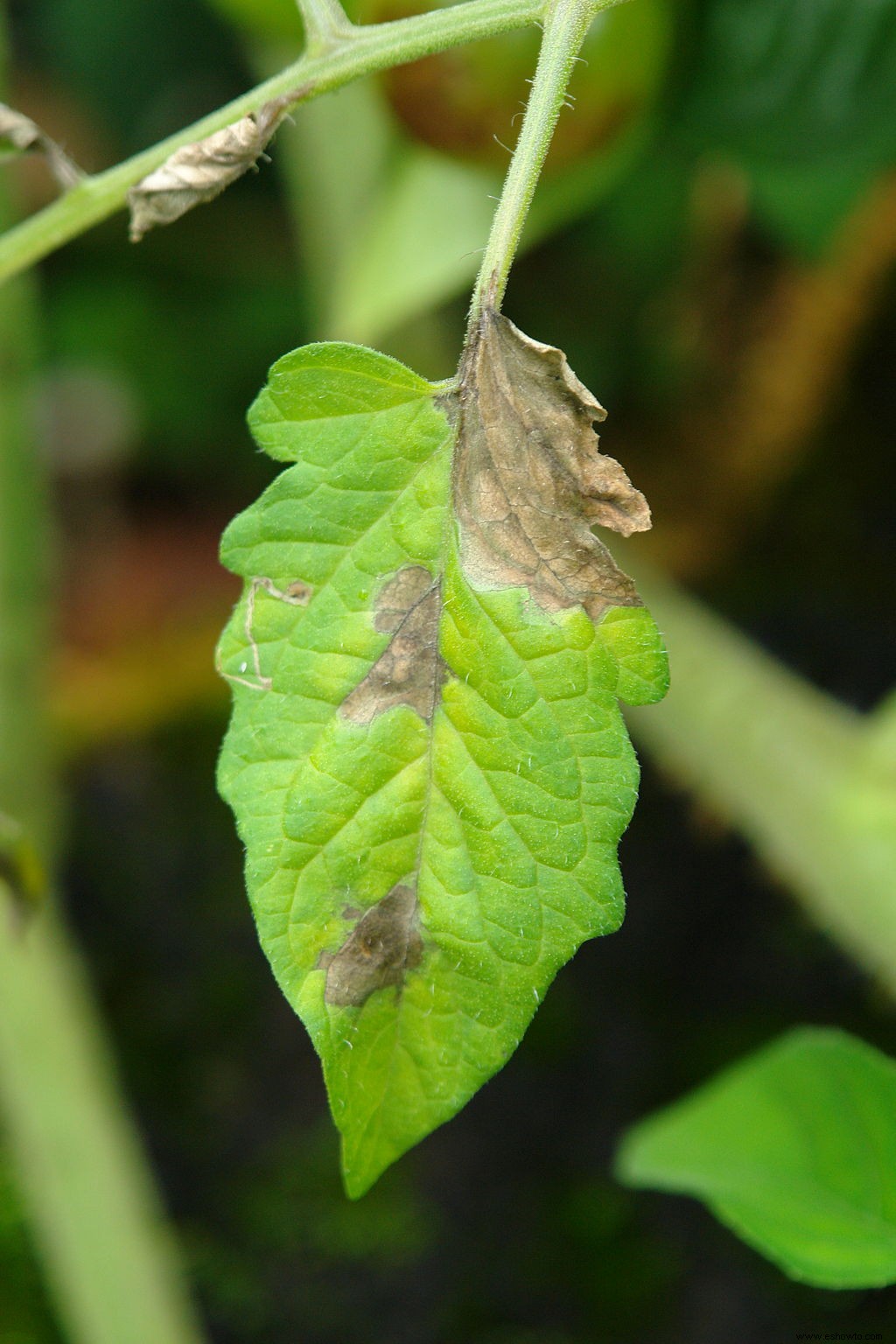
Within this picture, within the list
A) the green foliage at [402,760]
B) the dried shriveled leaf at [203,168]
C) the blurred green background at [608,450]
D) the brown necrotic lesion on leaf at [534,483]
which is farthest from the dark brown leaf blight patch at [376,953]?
the blurred green background at [608,450]

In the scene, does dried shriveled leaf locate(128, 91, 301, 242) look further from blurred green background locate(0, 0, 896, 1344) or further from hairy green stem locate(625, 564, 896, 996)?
hairy green stem locate(625, 564, 896, 996)

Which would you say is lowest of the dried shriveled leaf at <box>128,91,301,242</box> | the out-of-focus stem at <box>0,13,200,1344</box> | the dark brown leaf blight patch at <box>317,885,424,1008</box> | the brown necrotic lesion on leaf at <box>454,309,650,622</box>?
the out-of-focus stem at <box>0,13,200,1344</box>

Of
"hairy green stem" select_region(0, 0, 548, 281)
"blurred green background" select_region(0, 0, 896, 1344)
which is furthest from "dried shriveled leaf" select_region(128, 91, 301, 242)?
"blurred green background" select_region(0, 0, 896, 1344)

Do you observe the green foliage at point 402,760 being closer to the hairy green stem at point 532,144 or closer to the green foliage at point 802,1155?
the hairy green stem at point 532,144

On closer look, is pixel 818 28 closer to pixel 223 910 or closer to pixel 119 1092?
pixel 223 910

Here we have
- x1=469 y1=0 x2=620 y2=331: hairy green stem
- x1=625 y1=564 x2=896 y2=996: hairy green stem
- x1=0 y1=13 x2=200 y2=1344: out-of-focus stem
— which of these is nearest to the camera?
x1=469 y1=0 x2=620 y2=331: hairy green stem

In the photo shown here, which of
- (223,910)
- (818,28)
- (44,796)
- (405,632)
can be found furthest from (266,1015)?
(818,28)
